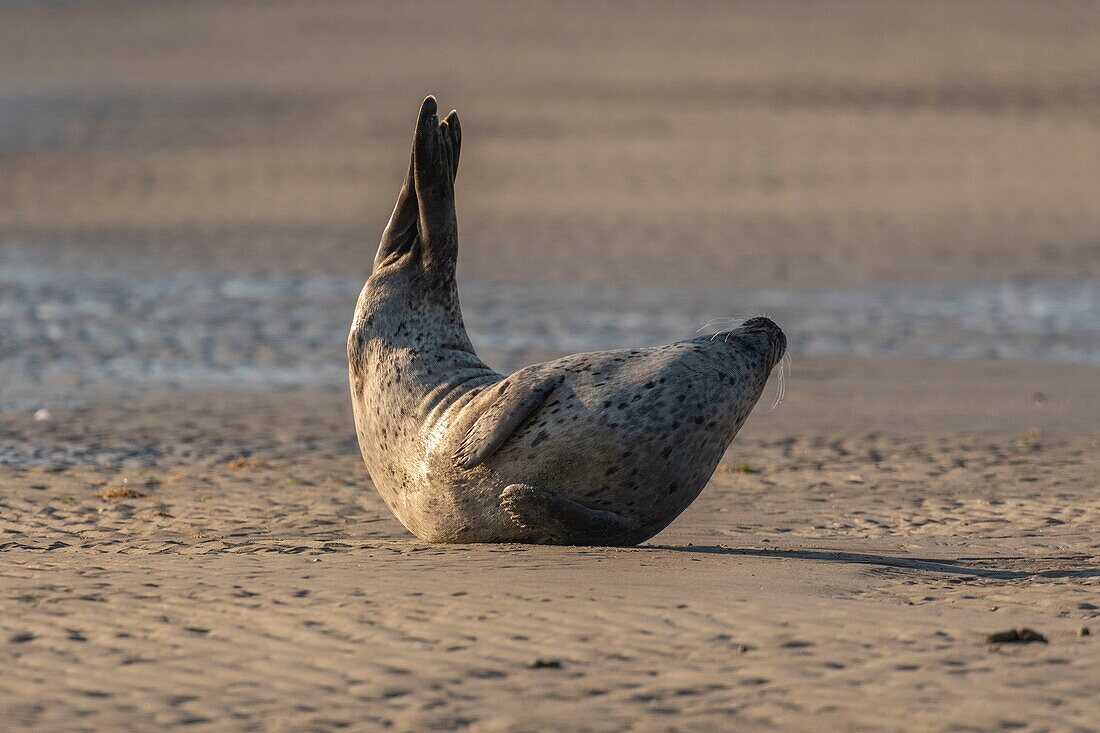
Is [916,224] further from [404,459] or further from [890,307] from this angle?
[404,459]

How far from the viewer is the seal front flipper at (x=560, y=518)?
6312mm

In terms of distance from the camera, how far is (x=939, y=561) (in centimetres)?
686

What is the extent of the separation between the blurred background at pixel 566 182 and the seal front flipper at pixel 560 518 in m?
6.09

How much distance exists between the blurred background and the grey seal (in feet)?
17.1

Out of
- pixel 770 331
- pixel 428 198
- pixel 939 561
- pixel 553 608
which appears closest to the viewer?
pixel 553 608

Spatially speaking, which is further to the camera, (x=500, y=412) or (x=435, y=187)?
(x=435, y=187)

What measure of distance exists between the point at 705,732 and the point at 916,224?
62.5 ft

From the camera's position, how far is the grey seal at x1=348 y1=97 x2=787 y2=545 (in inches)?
252

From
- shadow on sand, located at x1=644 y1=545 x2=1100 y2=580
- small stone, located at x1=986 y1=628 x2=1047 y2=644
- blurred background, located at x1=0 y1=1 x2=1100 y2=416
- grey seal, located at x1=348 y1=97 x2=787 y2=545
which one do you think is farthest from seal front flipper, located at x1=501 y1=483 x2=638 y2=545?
blurred background, located at x1=0 y1=1 x2=1100 y2=416

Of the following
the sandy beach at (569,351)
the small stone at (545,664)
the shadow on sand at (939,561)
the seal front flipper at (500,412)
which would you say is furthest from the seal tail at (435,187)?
the small stone at (545,664)

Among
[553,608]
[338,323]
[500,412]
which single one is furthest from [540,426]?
[338,323]

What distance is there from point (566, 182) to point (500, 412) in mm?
20766

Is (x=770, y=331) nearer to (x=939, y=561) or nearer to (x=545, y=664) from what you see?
(x=939, y=561)

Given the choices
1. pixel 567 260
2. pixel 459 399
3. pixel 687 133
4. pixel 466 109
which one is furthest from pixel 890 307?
pixel 466 109
